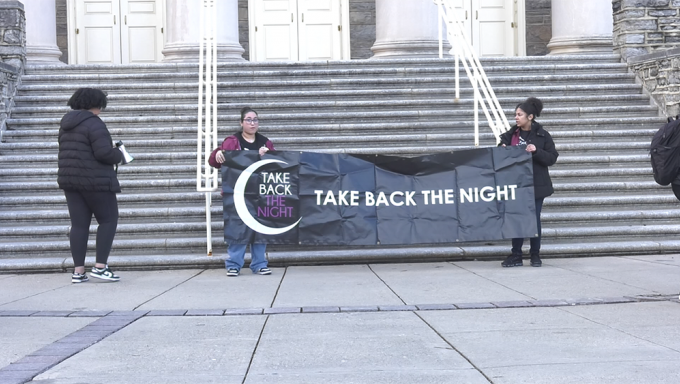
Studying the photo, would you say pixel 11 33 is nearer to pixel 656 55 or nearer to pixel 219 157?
pixel 219 157

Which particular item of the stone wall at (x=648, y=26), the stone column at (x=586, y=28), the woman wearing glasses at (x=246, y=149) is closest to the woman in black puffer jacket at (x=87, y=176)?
the woman wearing glasses at (x=246, y=149)

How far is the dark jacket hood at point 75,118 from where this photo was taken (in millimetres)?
8422

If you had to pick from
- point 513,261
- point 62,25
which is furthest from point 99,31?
point 513,261

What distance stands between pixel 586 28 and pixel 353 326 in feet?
37.5

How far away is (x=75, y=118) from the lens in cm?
845

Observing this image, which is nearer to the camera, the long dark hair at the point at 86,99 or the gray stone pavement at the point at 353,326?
the gray stone pavement at the point at 353,326

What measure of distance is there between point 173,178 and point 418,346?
6511 mm

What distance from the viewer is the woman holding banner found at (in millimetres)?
9094

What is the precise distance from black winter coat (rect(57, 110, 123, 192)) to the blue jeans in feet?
4.43

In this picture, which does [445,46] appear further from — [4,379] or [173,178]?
[4,379]

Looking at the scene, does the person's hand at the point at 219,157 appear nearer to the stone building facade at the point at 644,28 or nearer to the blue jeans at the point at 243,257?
the blue jeans at the point at 243,257

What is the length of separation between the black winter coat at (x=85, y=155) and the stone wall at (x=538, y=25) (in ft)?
42.1

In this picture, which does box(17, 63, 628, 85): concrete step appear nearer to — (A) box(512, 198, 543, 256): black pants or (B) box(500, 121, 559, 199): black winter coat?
(B) box(500, 121, 559, 199): black winter coat

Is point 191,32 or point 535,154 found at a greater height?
point 191,32
